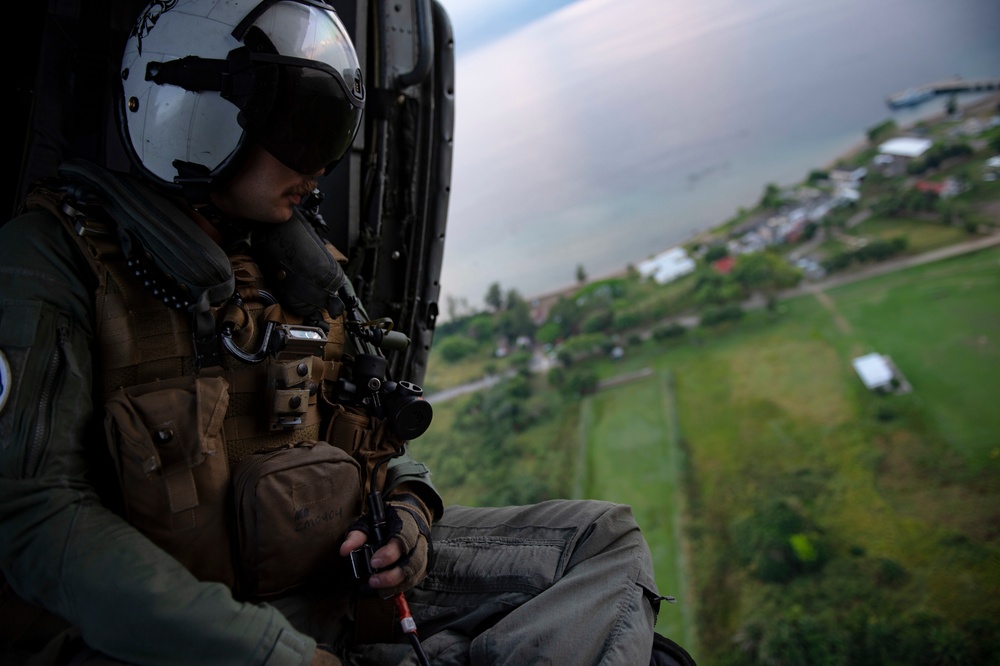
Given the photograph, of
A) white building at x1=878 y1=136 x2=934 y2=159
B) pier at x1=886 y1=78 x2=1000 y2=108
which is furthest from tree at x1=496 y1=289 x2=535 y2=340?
pier at x1=886 y1=78 x2=1000 y2=108

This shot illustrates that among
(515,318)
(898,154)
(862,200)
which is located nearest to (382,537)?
(515,318)

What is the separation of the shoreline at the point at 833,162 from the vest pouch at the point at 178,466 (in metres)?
10.1

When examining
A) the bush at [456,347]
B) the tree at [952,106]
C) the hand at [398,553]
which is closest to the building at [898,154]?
the tree at [952,106]

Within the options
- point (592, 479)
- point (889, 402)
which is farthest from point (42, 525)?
point (889, 402)

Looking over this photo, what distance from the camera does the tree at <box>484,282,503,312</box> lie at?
31.3 feet

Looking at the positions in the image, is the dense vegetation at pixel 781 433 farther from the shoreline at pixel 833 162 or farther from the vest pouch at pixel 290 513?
the vest pouch at pixel 290 513

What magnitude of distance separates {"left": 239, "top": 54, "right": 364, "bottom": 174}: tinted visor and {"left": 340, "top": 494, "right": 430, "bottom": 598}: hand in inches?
27.6

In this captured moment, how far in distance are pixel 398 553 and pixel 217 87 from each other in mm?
900

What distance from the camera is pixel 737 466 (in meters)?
11.4

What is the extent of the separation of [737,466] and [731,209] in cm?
692

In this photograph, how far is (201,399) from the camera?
1000 mm

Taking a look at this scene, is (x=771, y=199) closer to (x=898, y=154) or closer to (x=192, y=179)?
(x=898, y=154)

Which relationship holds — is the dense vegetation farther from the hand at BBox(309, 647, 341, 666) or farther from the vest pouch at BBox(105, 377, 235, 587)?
the vest pouch at BBox(105, 377, 235, 587)

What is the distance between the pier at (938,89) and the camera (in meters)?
14.3
